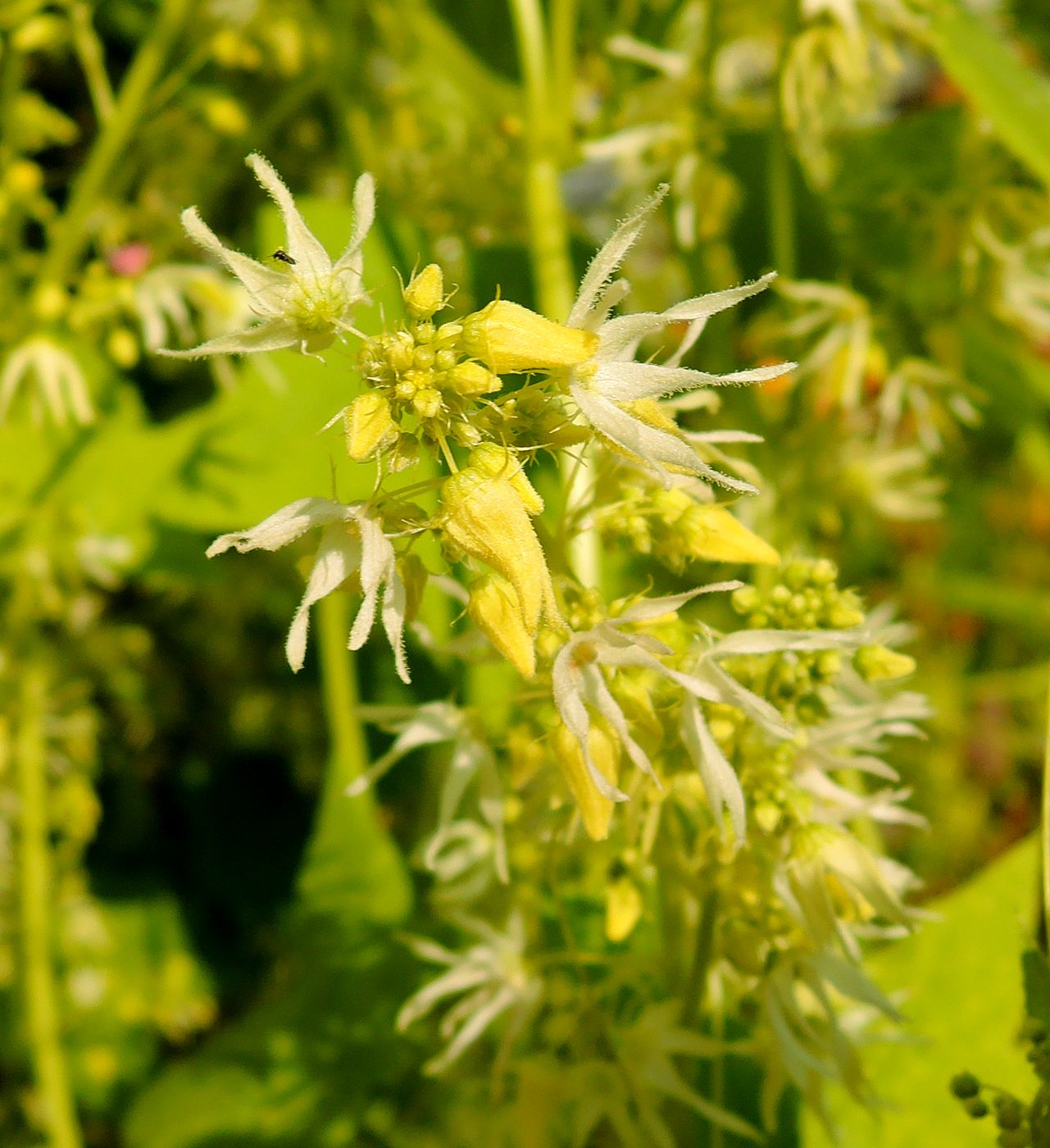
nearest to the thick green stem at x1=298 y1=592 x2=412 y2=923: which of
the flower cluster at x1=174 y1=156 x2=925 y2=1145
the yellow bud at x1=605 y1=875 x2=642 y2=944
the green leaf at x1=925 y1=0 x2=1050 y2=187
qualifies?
the flower cluster at x1=174 y1=156 x2=925 y2=1145

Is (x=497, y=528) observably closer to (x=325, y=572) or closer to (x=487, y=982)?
(x=325, y=572)

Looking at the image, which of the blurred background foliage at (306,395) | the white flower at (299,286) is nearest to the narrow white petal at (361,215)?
the white flower at (299,286)

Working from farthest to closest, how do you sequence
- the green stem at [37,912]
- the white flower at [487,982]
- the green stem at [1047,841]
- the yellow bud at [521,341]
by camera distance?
1. the green stem at [37,912]
2. the white flower at [487,982]
3. the green stem at [1047,841]
4. the yellow bud at [521,341]

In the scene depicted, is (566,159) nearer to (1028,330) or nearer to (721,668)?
(1028,330)

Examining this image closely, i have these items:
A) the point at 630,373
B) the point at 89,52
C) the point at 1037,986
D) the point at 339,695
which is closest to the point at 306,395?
the point at 339,695

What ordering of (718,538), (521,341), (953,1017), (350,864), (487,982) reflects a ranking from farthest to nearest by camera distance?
1. (350,864)
2. (953,1017)
3. (487,982)
4. (718,538)
5. (521,341)

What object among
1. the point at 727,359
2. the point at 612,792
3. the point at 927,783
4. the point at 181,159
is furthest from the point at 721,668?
the point at 927,783

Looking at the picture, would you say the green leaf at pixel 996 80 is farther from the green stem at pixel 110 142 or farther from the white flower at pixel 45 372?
the white flower at pixel 45 372
